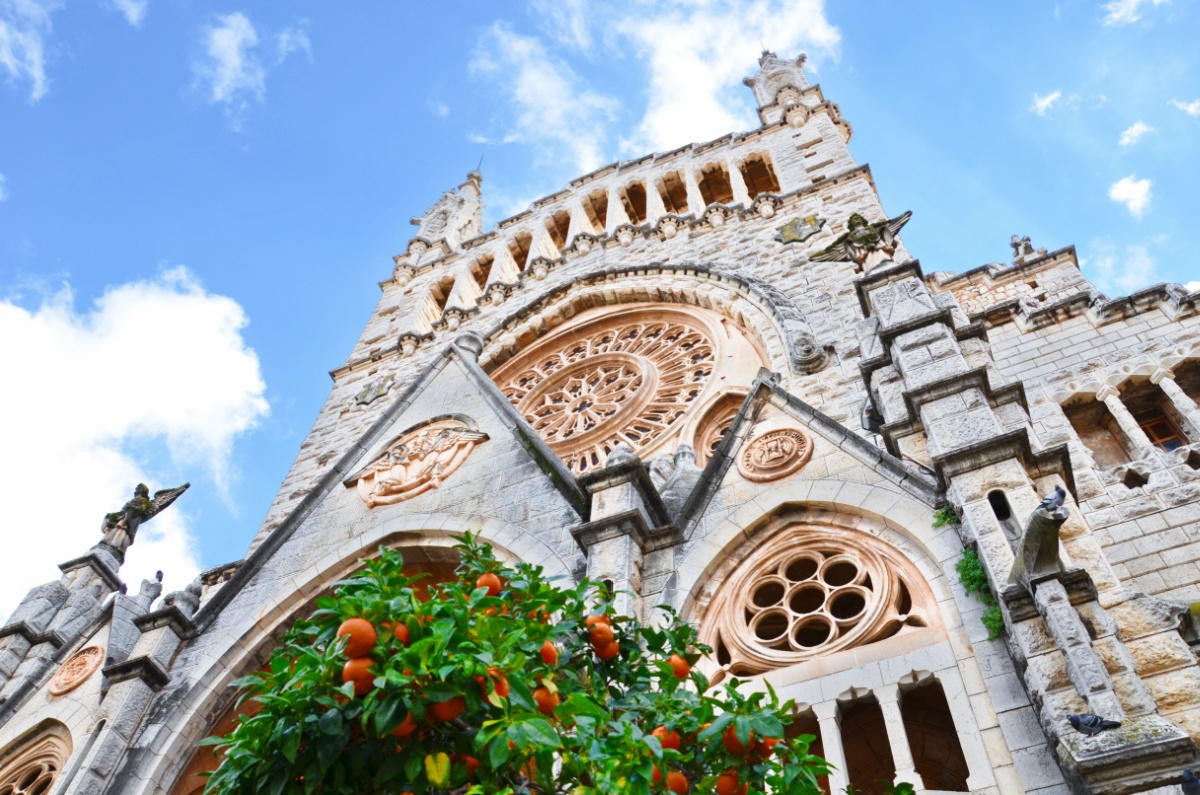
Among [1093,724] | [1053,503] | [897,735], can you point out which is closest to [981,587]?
[1053,503]

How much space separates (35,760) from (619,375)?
10063 millimetres

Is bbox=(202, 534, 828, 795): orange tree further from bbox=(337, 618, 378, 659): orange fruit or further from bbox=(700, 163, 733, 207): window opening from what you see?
bbox=(700, 163, 733, 207): window opening

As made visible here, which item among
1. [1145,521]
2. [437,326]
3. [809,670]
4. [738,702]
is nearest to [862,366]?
[1145,521]

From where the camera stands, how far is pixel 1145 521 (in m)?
9.20

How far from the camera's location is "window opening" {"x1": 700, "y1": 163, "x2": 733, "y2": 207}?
23797 millimetres

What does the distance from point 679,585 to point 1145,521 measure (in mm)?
4987

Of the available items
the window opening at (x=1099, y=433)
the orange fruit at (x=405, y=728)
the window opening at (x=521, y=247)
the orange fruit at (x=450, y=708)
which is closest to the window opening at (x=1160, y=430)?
the window opening at (x=1099, y=433)

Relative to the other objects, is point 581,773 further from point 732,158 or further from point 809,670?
point 732,158

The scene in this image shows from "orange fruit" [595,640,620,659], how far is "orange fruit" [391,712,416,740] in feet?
3.83

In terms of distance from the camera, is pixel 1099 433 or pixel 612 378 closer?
pixel 1099 433

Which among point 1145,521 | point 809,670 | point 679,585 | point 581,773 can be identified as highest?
point 1145,521

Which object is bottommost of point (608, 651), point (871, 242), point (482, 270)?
point (608, 651)

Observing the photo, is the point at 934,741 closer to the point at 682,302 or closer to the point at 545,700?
the point at 545,700

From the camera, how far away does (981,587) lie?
20.5 feet
